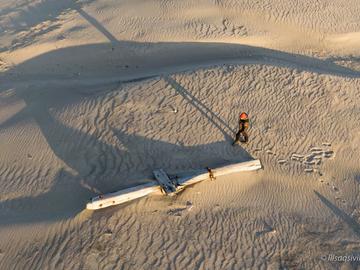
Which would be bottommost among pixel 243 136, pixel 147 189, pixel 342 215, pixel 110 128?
pixel 342 215

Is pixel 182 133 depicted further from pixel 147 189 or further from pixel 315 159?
pixel 315 159

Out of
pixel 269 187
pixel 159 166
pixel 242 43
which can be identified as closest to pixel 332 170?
pixel 269 187

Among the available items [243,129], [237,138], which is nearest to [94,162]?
[237,138]

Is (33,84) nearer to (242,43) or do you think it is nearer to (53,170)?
(53,170)

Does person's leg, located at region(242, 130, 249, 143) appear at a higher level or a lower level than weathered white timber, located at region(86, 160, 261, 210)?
higher

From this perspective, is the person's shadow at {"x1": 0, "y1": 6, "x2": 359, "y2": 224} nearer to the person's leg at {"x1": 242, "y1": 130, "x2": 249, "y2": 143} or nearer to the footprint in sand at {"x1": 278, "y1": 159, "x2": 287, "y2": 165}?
the person's leg at {"x1": 242, "y1": 130, "x2": 249, "y2": 143}

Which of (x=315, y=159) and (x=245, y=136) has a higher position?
(x=245, y=136)

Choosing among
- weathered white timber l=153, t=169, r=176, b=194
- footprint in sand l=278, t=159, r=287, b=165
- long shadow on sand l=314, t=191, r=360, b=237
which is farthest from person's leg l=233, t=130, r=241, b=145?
long shadow on sand l=314, t=191, r=360, b=237
